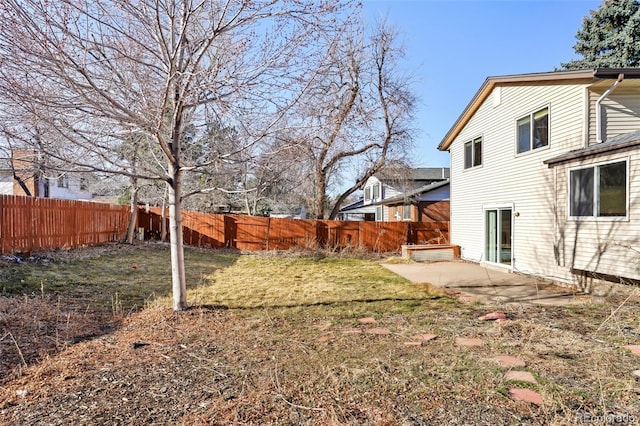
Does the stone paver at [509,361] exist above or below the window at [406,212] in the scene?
below

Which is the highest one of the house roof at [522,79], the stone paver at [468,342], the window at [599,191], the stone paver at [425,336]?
the house roof at [522,79]

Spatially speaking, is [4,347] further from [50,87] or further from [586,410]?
[586,410]

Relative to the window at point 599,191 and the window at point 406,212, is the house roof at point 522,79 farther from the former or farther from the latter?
the window at point 406,212

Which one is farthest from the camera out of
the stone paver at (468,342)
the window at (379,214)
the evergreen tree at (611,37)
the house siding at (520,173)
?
the window at (379,214)

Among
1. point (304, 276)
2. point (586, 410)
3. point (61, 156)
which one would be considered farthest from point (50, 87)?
point (304, 276)

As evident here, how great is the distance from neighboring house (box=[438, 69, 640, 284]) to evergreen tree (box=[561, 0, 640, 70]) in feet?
50.1

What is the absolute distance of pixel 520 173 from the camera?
30.7 ft

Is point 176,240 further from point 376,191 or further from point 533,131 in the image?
point 376,191

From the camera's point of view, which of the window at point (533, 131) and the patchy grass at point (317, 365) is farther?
the window at point (533, 131)

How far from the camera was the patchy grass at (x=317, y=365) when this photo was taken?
103 inches

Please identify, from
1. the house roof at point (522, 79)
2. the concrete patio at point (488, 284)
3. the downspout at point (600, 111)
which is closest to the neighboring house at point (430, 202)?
the house roof at point (522, 79)

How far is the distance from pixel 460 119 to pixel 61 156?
38.1ft

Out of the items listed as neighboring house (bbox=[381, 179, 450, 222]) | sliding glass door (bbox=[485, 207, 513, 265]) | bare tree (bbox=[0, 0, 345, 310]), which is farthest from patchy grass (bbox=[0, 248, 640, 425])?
neighboring house (bbox=[381, 179, 450, 222])

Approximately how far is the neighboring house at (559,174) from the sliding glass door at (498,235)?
3 centimetres
